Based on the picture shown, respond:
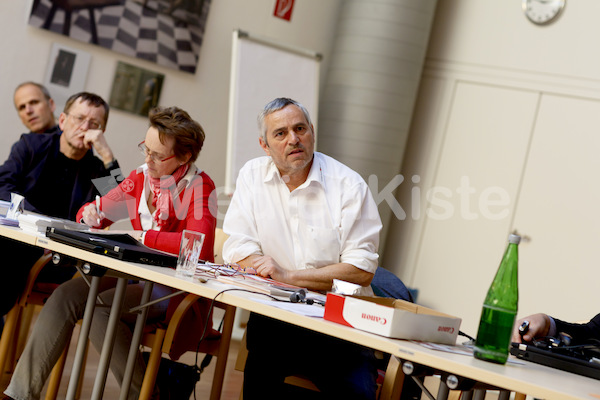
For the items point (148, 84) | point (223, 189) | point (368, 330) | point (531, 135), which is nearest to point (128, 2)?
point (148, 84)

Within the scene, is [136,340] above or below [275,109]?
below

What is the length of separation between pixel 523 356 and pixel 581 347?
0.17 meters

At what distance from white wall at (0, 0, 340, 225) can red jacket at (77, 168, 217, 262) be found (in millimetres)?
1695

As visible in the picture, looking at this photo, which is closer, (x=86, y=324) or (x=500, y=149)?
(x=86, y=324)

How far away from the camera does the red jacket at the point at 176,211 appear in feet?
8.45

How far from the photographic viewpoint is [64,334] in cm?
257

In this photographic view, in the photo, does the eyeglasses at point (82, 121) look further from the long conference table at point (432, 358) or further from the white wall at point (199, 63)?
the long conference table at point (432, 358)

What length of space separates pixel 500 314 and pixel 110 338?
1.22m

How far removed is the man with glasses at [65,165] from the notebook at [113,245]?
3.76 ft

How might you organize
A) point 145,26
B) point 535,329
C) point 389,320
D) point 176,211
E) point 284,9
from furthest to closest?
point 284,9, point 145,26, point 176,211, point 535,329, point 389,320

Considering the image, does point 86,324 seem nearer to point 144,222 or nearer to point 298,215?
point 144,222

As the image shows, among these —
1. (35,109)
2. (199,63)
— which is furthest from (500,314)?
(199,63)

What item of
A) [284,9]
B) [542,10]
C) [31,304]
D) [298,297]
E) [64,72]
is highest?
[542,10]

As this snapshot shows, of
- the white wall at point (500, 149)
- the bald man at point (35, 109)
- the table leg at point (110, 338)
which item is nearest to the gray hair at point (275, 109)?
the table leg at point (110, 338)
